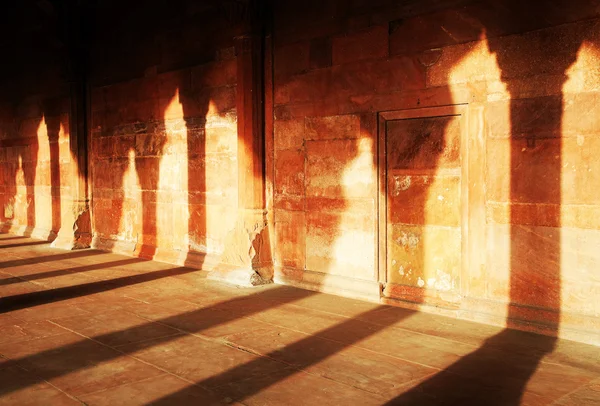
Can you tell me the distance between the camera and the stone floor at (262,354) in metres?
3.72

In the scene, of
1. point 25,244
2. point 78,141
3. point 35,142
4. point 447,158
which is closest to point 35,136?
point 35,142

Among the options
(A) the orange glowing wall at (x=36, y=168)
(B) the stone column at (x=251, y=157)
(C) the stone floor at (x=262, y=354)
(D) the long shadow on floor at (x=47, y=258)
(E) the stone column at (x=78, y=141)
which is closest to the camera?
(C) the stone floor at (x=262, y=354)

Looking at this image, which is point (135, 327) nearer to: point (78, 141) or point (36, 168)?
point (78, 141)

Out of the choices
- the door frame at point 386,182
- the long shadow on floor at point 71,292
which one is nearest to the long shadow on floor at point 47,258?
the long shadow on floor at point 71,292

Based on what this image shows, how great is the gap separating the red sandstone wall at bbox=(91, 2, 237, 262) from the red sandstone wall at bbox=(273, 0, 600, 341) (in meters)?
1.19

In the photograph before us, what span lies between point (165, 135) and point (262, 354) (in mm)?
5537

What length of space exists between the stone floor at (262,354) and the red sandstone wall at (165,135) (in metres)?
2.10

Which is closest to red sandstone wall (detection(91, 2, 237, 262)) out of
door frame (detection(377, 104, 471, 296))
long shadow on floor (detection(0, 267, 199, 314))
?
long shadow on floor (detection(0, 267, 199, 314))

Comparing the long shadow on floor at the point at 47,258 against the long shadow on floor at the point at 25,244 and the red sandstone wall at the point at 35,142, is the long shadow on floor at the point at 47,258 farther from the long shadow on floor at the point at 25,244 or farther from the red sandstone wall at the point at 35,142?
the long shadow on floor at the point at 25,244

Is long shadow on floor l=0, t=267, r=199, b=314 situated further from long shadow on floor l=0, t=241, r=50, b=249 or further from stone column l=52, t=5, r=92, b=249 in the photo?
long shadow on floor l=0, t=241, r=50, b=249

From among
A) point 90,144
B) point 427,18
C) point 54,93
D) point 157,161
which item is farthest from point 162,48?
point 427,18

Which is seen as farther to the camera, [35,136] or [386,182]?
[35,136]

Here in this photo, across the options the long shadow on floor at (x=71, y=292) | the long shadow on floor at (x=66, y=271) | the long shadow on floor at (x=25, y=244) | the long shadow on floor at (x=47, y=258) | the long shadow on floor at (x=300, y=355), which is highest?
the long shadow on floor at (x=25, y=244)

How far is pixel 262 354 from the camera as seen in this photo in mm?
4527
